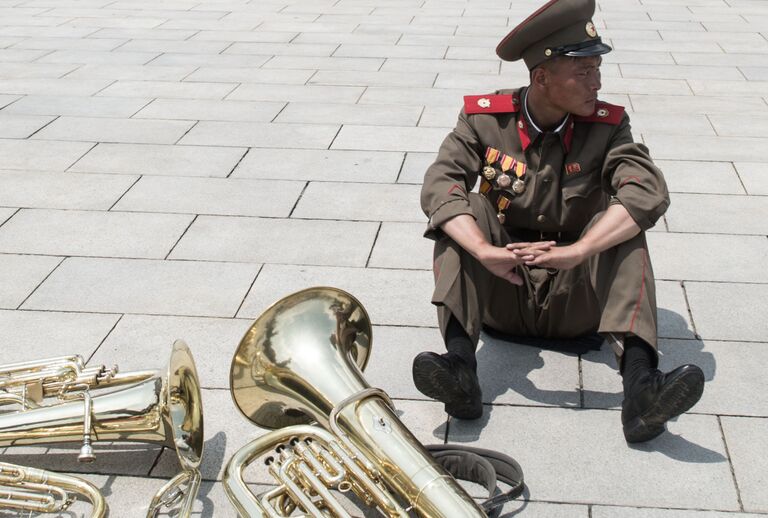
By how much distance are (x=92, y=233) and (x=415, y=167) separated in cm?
217

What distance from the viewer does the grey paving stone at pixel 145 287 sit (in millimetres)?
4672

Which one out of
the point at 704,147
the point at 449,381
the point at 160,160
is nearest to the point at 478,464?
the point at 449,381

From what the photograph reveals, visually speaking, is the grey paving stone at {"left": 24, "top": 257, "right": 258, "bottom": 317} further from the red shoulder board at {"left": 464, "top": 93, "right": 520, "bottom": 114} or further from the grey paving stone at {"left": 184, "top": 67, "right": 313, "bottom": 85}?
the grey paving stone at {"left": 184, "top": 67, "right": 313, "bottom": 85}

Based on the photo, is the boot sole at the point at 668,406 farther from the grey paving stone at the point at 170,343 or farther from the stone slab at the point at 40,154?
the stone slab at the point at 40,154

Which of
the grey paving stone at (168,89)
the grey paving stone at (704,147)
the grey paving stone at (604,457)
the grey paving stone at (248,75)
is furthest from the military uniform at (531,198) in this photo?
the grey paving stone at (248,75)

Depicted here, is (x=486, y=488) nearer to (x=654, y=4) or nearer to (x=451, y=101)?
(x=451, y=101)

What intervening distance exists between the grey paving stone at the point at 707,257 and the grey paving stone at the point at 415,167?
5.29 ft

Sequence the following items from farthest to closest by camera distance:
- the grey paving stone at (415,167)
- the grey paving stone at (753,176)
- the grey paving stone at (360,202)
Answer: the grey paving stone at (415,167), the grey paving stone at (753,176), the grey paving stone at (360,202)

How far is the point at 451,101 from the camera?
791 cm

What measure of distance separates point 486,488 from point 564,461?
332 millimetres

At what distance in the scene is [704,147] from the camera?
22.3ft

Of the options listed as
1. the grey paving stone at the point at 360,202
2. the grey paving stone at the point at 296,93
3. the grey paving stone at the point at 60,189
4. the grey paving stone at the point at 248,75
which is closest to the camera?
the grey paving stone at the point at 360,202

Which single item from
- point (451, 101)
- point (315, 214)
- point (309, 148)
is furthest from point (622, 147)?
point (451, 101)

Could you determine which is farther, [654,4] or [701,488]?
[654,4]
